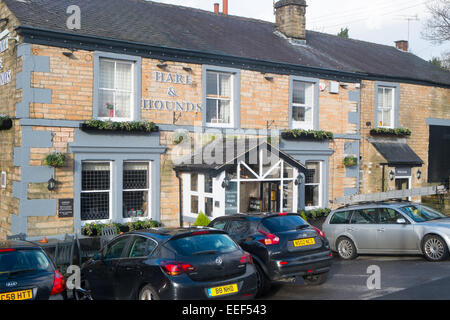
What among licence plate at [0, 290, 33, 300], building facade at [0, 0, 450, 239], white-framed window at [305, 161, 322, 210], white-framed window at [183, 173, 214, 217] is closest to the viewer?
licence plate at [0, 290, 33, 300]

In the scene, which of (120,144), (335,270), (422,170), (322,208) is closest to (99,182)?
(120,144)

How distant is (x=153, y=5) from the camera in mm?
18969

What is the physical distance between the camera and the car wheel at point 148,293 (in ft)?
24.5

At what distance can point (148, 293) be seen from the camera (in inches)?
300

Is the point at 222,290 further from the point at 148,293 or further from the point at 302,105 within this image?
the point at 302,105

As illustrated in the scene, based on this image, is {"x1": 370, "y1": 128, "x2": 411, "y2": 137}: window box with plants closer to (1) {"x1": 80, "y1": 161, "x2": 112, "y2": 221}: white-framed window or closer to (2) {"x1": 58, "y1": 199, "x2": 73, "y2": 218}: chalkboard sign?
(1) {"x1": 80, "y1": 161, "x2": 112, "y2": 221}: white-framed window

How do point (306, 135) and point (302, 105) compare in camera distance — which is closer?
point (306, 135)

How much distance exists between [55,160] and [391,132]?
45.4 feet

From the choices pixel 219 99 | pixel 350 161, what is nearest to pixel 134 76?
→ pixel 219 99

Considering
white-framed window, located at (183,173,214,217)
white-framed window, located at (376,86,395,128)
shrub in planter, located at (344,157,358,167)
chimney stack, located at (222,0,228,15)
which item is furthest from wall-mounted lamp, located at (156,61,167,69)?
chimney stack, located at (222,0,228,15)

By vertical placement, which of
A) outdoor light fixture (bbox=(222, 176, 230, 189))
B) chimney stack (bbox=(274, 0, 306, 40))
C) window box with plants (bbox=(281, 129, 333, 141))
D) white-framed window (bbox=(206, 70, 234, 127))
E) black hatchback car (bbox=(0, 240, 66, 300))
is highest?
chimney stack (bbox=(274, 0, 306, 40))

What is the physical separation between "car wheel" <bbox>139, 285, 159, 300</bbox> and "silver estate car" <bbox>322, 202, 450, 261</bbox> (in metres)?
7.69

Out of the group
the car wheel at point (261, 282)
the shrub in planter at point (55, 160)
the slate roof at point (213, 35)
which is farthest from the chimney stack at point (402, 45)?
the car wheel at point (261, 282)

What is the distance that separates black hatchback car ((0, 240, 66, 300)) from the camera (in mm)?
6895
